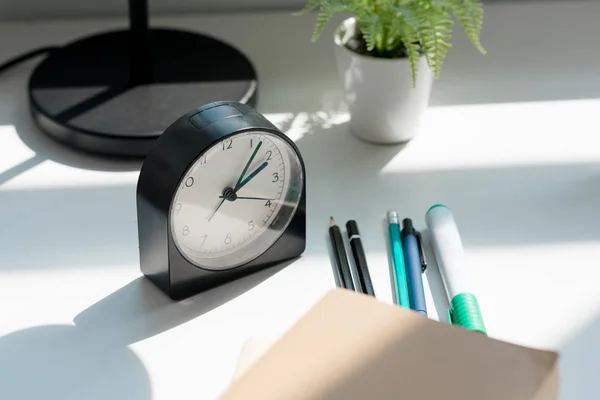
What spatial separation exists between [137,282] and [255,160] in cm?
14

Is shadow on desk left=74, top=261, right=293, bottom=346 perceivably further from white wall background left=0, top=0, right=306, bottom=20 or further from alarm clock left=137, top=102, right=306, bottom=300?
white wall background left=0, top=0, right=306, bottom=20

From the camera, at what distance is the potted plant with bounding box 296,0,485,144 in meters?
0.78

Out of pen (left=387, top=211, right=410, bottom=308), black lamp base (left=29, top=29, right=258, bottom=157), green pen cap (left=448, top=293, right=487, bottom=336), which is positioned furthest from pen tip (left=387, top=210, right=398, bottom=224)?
black lamp base (left=29, top=29, right=258, bottom=157)

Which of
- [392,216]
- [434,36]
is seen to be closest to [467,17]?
[434,36]

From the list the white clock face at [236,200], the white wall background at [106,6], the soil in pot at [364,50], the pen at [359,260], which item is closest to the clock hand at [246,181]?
the white clock face at [236,200]

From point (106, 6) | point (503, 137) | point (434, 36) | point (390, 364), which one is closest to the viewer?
point (390, 364)

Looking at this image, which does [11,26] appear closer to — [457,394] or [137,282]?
[137,282]

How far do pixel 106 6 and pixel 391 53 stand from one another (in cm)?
43

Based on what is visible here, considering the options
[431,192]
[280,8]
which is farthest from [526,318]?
[280,8]

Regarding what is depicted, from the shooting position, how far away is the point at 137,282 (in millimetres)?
697

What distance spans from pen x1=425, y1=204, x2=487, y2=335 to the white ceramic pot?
0.14 m

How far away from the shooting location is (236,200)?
674 mm

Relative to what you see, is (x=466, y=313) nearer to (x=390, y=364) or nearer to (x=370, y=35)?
(x=390, y=364)

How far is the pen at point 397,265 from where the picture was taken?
0.67 meters
